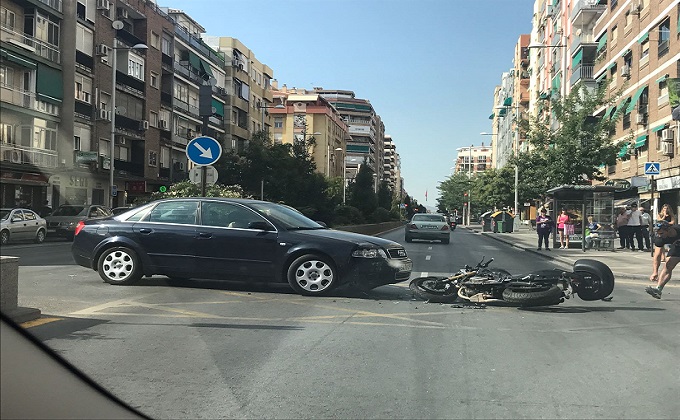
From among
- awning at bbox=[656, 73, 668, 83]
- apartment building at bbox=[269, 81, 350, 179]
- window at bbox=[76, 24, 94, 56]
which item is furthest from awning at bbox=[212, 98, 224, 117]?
awning at bbox=[656, 73, 668, 83]

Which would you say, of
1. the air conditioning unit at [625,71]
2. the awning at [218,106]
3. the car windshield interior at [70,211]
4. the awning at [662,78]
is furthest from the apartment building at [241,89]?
the awning at [662,78]

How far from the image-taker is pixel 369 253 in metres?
8.67

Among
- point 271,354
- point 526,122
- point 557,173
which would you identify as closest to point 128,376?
point 271,354

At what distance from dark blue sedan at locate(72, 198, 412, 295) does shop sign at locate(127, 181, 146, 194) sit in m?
32.4

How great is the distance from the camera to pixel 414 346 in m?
5.73

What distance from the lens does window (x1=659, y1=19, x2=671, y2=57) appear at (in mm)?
29797

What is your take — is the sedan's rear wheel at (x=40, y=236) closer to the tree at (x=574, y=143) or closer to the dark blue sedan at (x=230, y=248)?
the dark blue sedan at (x=230, y=248)

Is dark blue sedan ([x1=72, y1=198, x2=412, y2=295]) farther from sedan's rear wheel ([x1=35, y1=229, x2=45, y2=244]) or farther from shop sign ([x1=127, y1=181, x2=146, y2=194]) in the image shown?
shop sign ([x1=127, y1=181, x2=146, y2=194])

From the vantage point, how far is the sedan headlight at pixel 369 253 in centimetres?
862

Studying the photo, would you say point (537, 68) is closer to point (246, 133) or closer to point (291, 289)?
point (246, 133)

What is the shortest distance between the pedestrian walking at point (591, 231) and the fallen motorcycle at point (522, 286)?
15.5 metres

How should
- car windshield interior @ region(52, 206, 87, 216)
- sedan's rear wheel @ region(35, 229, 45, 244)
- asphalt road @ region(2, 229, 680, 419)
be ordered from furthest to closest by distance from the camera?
car windshield interior @ region(52, 206, 87, 216), sedan's rear wheel @ region(35, 229, 45, 244), asphalt road @ region(2, 229, 680, 419)

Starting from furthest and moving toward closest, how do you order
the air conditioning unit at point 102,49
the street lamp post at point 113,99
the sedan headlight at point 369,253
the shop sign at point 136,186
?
the shop sign at point 136,186 → the air conditioning unit at point 102,49 → the street lamp post at point 113,99 → the sedan headlight at point 369,253

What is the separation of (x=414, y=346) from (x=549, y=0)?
2624 inches
